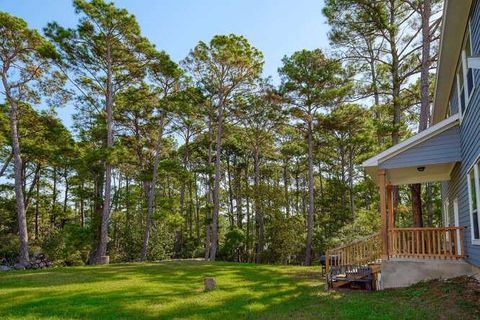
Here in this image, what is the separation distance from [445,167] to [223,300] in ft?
24.7

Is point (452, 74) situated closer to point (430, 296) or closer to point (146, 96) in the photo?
point (430, 296)

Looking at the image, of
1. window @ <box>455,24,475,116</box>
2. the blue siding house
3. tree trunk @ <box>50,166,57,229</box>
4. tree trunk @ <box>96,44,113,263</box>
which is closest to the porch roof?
the blue siding house

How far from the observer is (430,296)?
7.40m

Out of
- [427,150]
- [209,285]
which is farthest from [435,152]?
[209,285]

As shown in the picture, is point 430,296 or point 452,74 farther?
point 452,74

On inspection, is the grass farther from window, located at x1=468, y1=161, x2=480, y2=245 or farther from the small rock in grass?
window, located at x1=468, y1=161, x2=480, y2=245

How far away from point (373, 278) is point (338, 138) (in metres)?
20.2

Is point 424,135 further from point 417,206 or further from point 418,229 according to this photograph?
point 417,206

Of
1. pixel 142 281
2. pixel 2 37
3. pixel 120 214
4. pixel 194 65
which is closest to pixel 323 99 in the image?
pixel 194 65

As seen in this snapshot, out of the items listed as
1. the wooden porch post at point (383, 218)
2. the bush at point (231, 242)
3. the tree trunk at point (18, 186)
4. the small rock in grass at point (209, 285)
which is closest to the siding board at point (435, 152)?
the wooden porch post at point (383, 218)

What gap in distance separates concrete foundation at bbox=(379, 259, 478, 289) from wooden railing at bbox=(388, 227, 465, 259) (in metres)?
0.17

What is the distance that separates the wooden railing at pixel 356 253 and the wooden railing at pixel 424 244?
946mm

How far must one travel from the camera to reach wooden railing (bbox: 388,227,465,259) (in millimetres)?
9078

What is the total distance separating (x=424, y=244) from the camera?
→ 9.53 metres
